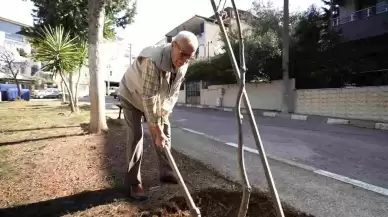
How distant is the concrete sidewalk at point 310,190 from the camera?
9.38 ft

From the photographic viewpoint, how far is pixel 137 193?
2.93 metres

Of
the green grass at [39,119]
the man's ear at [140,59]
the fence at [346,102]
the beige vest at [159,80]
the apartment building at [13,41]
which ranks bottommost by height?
the green grass at [39,119]

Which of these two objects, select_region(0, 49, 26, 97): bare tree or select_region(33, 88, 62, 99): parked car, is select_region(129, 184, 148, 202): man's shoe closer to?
select_region(0, 49, 26, 97): bare tree

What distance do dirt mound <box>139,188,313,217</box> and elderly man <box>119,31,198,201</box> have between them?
1.17 ft

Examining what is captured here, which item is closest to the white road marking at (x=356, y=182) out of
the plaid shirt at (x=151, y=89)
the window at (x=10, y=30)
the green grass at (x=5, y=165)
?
the plaid shirt at (x=151, y=89)

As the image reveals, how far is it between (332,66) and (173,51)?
42.5 ft

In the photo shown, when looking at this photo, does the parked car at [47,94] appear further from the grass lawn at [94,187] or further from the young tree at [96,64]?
the grass lawn at [94,187]

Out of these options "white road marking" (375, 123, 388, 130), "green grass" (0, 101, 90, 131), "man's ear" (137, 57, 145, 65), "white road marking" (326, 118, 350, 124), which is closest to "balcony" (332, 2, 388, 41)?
"white road marking" (326, 118, 350, 124)

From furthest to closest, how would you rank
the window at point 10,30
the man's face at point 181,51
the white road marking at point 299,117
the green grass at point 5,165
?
the window at point 10,30 → the white road marking at point 299,117 → the green grass at point 5,165 → the man's face at point 181,51

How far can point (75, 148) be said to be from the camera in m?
5.24

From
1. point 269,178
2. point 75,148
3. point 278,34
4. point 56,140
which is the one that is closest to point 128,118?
point 269,178

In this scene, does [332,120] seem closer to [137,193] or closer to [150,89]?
[137,193]

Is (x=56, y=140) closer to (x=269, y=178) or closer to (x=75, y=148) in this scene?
(x=75, y=148)

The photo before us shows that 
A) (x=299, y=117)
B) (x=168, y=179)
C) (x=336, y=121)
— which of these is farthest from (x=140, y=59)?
(x=299, y=117)
